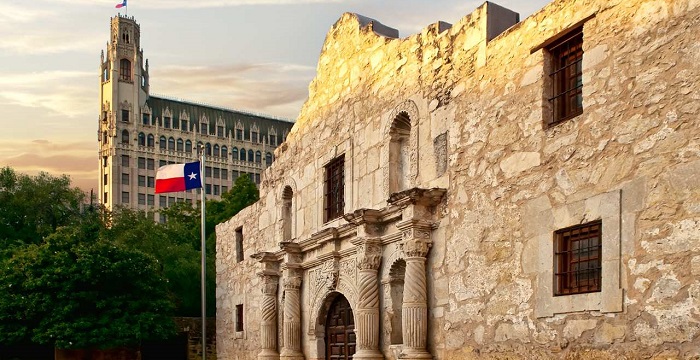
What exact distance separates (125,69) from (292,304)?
254 ft

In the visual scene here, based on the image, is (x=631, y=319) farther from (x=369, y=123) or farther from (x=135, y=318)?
(x=135, y=318)

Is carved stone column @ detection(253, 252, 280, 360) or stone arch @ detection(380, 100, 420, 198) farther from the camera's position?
carved stone column @ detection(253, 252, 280, 360)

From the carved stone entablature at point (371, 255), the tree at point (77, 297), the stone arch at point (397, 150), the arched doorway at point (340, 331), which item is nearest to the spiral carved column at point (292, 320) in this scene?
the arched doorway at point (340, 331)

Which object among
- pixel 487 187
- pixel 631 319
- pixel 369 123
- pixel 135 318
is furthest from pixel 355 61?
pixel 135 318

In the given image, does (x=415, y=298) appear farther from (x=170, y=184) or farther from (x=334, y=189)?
(x=170, y=184)

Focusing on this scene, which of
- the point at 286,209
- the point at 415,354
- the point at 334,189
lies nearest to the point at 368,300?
the point at 415,354

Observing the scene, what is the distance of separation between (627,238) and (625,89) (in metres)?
1.44

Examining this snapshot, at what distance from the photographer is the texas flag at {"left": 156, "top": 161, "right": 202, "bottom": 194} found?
23.2 m

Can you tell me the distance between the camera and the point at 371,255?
1306 centimetres

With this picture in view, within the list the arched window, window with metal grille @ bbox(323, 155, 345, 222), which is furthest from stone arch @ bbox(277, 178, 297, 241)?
the arched window

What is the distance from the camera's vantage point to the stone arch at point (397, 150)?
13.0 m

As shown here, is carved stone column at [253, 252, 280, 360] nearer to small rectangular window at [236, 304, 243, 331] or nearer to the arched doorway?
the arched doorway

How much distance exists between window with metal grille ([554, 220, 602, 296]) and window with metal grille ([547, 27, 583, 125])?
1254mm

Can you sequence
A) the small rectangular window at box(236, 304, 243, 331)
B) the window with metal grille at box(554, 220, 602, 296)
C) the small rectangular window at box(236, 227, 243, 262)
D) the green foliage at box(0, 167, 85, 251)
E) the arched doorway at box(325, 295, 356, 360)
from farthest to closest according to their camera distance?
the green foliage at box(0, 167, 85, 251), the small rectangular window at box(236, 227, 243, 262), the small rectangular window at box(236, 304, 243, 331), the arched doorway at box(325, 295, 356, 360), the window with metal grille at box(554, 220, 602, 296)
